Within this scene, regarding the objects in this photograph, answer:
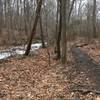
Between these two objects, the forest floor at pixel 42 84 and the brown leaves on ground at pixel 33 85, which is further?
the brown leaves on ground at pixel 33 85

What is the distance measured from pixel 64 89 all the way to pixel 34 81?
1.84m

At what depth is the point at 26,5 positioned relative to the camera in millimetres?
42656

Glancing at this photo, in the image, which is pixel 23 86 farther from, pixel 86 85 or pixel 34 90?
pixel 86 85

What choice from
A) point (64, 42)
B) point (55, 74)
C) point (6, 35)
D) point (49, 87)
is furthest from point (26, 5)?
point (49, 87)

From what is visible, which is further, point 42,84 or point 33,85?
point 42,84

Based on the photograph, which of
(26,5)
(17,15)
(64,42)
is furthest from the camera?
(17,15)

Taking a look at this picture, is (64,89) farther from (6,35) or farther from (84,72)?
(6,35)

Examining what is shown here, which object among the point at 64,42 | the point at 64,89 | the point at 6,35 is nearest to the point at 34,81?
the point at 64,89

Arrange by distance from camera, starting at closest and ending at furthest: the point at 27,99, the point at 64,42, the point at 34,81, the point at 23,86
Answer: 1. the point at 27,99
2. the point at 23,86
3. the point at 34,81
4. the point at 64,42

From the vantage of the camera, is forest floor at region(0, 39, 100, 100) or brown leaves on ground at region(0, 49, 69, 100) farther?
brown leaves on ground at region(0, 49, 69, 100)

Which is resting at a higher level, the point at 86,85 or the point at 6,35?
the point at 86,85

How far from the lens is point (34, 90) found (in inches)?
356

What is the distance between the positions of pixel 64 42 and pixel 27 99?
781 cm

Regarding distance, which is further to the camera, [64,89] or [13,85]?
[13,85]
